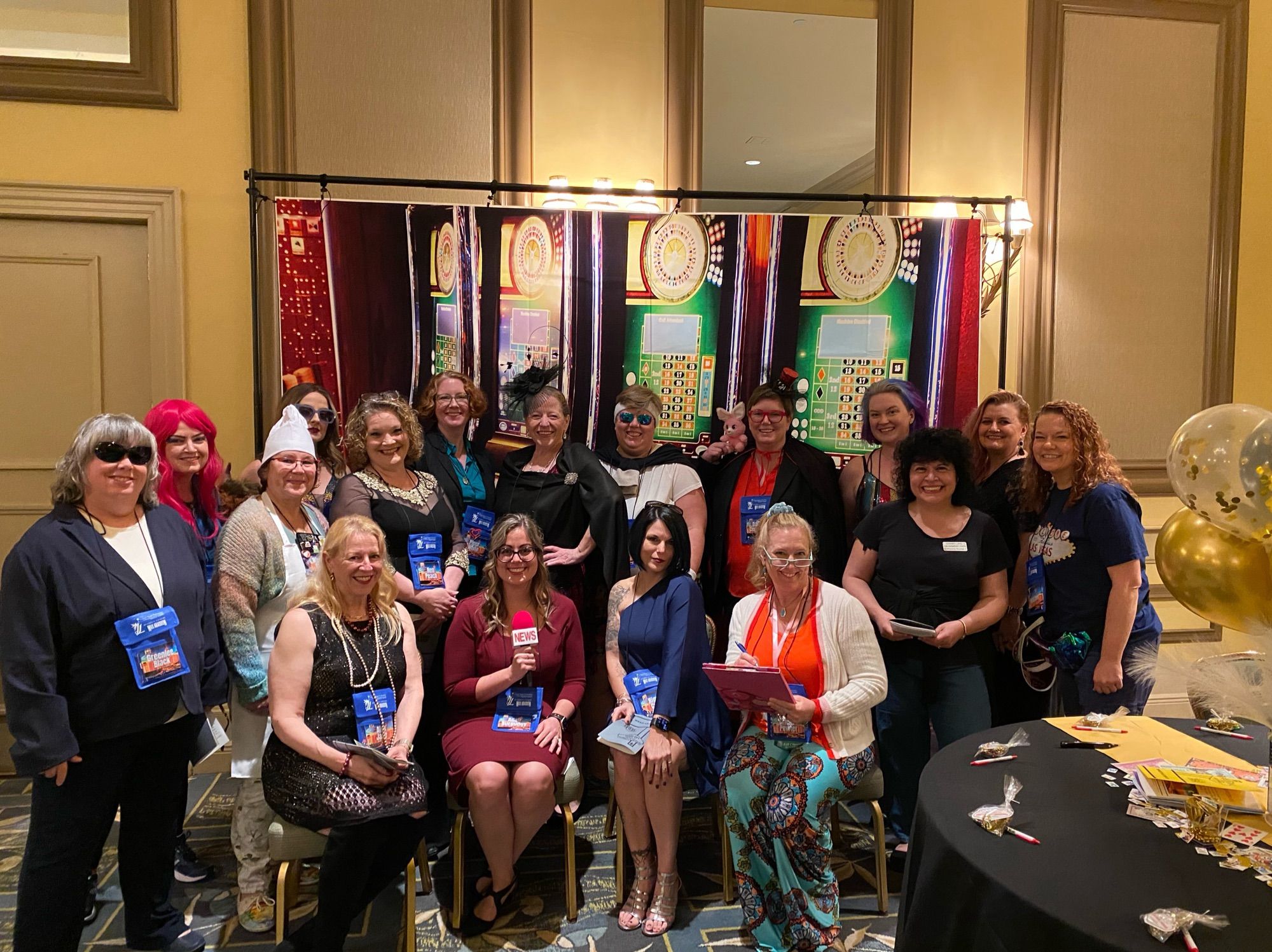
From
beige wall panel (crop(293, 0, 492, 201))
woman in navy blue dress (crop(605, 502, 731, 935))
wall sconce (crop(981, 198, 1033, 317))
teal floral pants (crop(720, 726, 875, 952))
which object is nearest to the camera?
teal floral pants (crop(720, 726, 875, 952))

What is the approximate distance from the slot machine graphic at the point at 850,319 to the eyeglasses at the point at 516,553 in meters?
1.50

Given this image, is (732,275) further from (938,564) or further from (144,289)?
(144,289)

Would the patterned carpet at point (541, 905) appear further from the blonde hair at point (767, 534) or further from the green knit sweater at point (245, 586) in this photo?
the blonde hair at point (767, 534)

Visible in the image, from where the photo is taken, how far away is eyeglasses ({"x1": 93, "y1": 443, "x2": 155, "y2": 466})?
214 cm

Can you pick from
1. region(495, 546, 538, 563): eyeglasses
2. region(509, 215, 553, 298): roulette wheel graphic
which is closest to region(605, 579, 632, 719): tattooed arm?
region(495, 546, 538, 563): eyeglasses

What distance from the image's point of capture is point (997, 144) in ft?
14.4

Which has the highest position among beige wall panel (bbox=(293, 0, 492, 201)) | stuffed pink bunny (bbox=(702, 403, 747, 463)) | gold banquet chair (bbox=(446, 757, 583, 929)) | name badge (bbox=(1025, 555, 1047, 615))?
beige wall panel (bbox=(293, 0, 492, 201))

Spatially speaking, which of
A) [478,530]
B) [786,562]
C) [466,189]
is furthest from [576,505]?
[466,189]

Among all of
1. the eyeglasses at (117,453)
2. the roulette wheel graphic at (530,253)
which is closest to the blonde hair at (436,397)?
the roulette wheel graphic at (530,253)

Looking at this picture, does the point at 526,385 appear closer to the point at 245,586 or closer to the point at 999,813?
the point at 245,586

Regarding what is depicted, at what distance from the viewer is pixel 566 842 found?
264cm

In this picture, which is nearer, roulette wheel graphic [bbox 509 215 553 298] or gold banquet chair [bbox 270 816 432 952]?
gold banquet chair [bbox 270 816 432 952]

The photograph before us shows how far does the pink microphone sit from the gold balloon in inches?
69.5

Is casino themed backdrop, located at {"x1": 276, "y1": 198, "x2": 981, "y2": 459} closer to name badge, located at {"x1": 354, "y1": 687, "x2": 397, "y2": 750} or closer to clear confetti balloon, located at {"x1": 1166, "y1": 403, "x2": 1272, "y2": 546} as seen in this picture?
name badge, located at {"x1": 354, "y1": 687, "x2": 397, "y2": 750}
